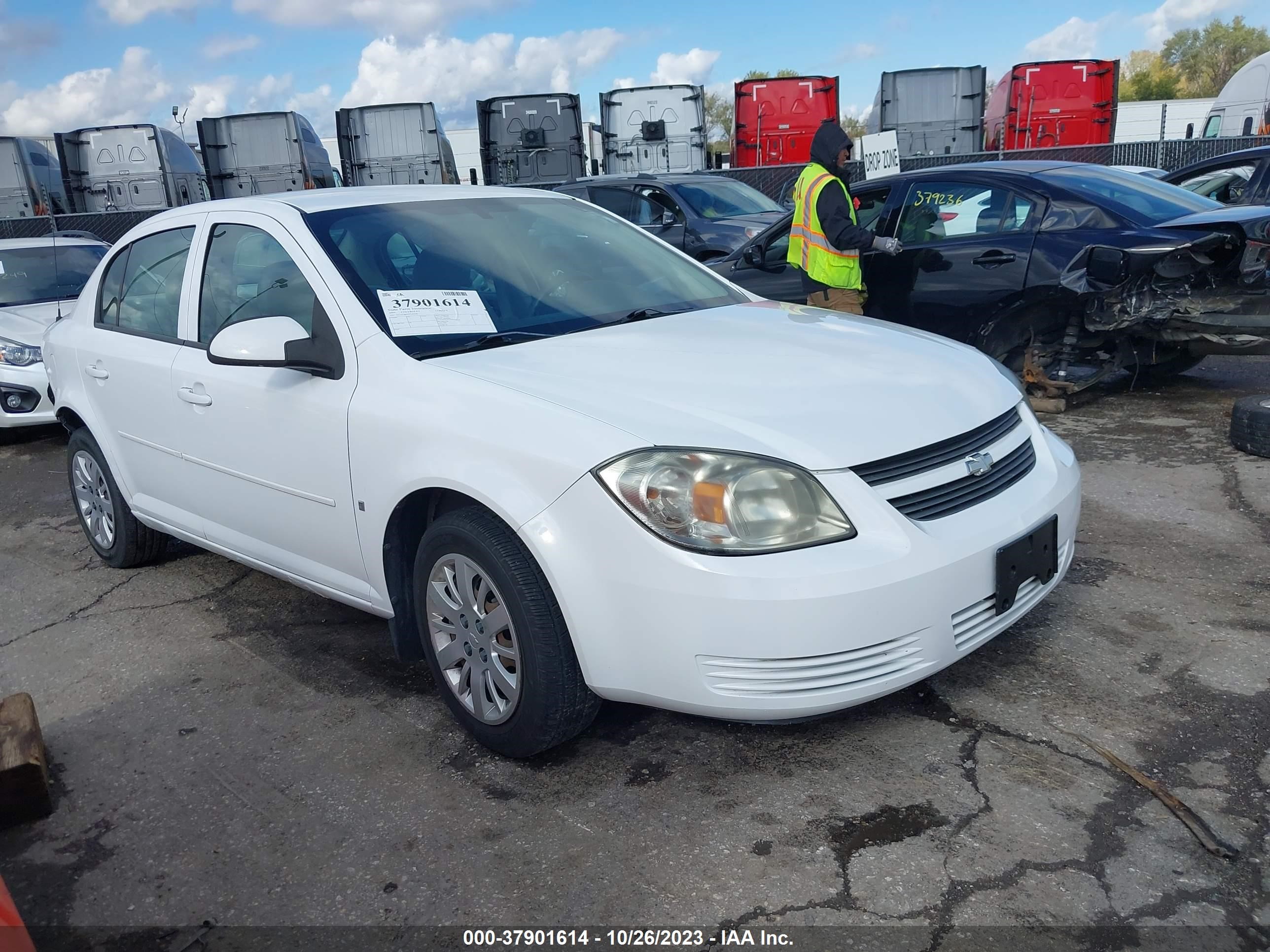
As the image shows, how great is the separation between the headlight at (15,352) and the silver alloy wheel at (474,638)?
18.9ft

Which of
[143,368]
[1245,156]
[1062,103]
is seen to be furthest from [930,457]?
[1062,103]

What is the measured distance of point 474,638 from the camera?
9.41ft

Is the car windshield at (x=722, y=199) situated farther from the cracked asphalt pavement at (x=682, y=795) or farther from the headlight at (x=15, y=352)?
the cracked asphalt pavement at (x=682, y=795)

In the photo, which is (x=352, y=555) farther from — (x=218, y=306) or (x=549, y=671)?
(x=218, y=306)

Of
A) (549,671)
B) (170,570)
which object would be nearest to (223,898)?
(549,671)

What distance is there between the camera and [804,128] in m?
16.8

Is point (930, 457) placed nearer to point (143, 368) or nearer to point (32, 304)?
point (143, 368)

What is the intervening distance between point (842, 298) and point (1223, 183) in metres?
4.22

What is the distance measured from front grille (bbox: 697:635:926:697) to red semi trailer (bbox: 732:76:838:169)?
15184 millimetres

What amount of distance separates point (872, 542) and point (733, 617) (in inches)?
14.8

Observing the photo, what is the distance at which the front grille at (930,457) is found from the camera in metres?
2.57

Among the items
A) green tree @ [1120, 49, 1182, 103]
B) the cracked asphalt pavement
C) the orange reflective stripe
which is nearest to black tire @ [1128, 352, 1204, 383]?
the orange reflective stripe

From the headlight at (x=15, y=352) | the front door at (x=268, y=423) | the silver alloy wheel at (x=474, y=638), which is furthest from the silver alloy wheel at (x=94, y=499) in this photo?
the headlight at (x=15, y=352)

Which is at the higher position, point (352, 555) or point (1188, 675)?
point (352, 555)
